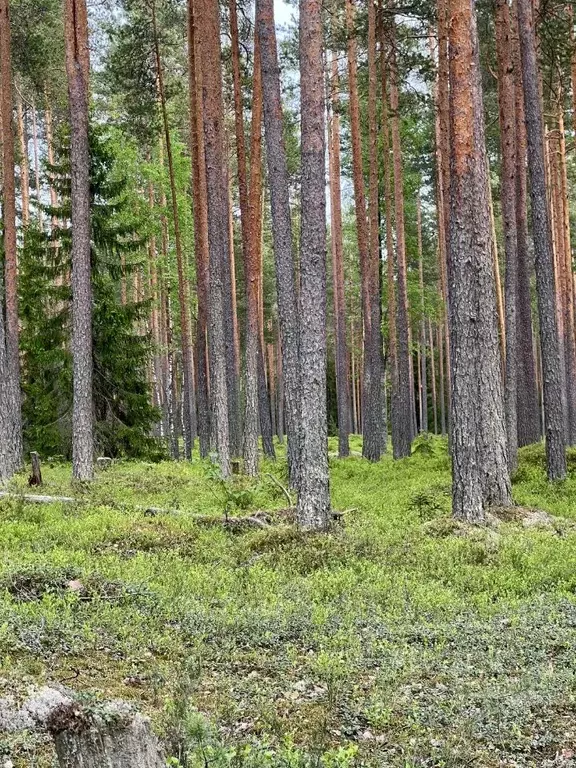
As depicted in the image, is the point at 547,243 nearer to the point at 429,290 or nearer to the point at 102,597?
the point at 102,597

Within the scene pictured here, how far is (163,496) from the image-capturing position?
496 inches

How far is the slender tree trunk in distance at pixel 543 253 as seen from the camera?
1359 centimetres

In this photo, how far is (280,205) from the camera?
12875 mm

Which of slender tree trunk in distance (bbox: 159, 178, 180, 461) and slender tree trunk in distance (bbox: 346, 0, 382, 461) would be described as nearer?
slender tree trunk in distance (bbox: 346, 0, 382, 461)

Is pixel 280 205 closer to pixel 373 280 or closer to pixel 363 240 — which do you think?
pixel 363 240

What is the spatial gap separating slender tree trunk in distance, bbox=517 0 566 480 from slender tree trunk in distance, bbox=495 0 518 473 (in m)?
1.08

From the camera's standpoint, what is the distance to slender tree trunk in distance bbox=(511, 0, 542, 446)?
17172 mm

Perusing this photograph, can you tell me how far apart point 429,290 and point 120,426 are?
2242 centimetres

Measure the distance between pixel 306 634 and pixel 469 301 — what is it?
19.9ft

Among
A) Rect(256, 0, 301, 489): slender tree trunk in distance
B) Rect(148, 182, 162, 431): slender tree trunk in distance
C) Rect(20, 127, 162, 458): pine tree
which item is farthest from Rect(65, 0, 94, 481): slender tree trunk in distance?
Rect(148, 182, 162, 431): slender tree trunk in distance

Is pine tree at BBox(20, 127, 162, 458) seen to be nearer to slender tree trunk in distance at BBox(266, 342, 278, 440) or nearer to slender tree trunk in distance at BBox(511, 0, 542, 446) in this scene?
slender tree trunk in distance at BBox(511, 0, 542, 446)

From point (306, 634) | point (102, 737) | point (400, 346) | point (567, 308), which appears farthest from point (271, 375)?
point (102, 737)

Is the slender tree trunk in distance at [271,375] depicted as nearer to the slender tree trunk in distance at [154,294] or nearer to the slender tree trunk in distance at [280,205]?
the slender tree trunk in distance at [154,294]

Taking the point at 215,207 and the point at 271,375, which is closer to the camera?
the point at 215,207
